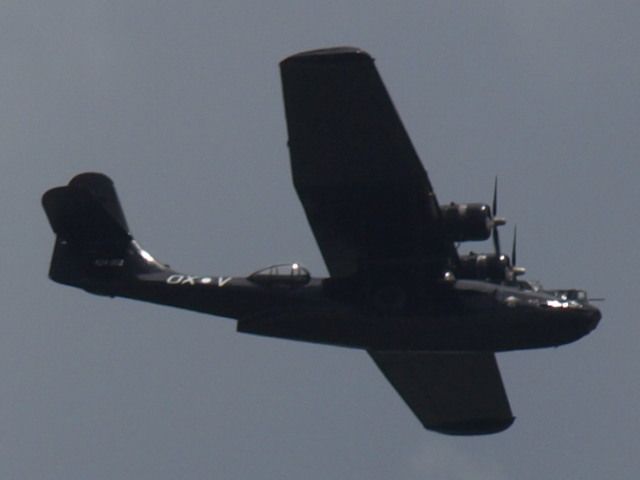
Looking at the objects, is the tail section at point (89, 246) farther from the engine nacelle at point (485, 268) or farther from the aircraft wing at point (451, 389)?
the engine nacelle at point (485, 268)

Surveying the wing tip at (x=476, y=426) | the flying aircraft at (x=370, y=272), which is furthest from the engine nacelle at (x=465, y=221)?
the wing tip at (x=476, y=426)

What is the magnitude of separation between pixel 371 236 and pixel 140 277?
21.2 feet

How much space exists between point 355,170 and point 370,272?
2.92 m

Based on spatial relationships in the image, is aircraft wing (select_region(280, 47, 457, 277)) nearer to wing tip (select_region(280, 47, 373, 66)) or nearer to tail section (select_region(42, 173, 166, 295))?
wing tip (select_region(280, 47, 373, 66))

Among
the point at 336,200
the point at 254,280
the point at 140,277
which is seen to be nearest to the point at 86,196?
the point at 140,277

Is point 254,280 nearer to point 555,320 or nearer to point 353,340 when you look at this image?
point 353,340

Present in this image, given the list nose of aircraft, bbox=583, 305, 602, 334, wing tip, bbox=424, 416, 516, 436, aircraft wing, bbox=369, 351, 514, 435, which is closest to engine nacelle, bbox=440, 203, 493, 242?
nose of aircraft, bbox=583, 305, 602, 334

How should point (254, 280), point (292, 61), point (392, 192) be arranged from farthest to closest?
1. point (254, 280)
2. point (392, 192)
3. point (292, 61)

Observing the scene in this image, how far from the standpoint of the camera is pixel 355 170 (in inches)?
1412

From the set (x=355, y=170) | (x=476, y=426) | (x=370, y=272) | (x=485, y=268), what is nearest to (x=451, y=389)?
(x=476, y=426)

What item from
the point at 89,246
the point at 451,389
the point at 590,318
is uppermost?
the point at 89,246

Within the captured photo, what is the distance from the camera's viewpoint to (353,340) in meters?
38.2

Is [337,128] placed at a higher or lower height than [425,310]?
higher

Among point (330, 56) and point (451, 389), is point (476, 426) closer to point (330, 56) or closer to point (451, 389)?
point (451, 389)
